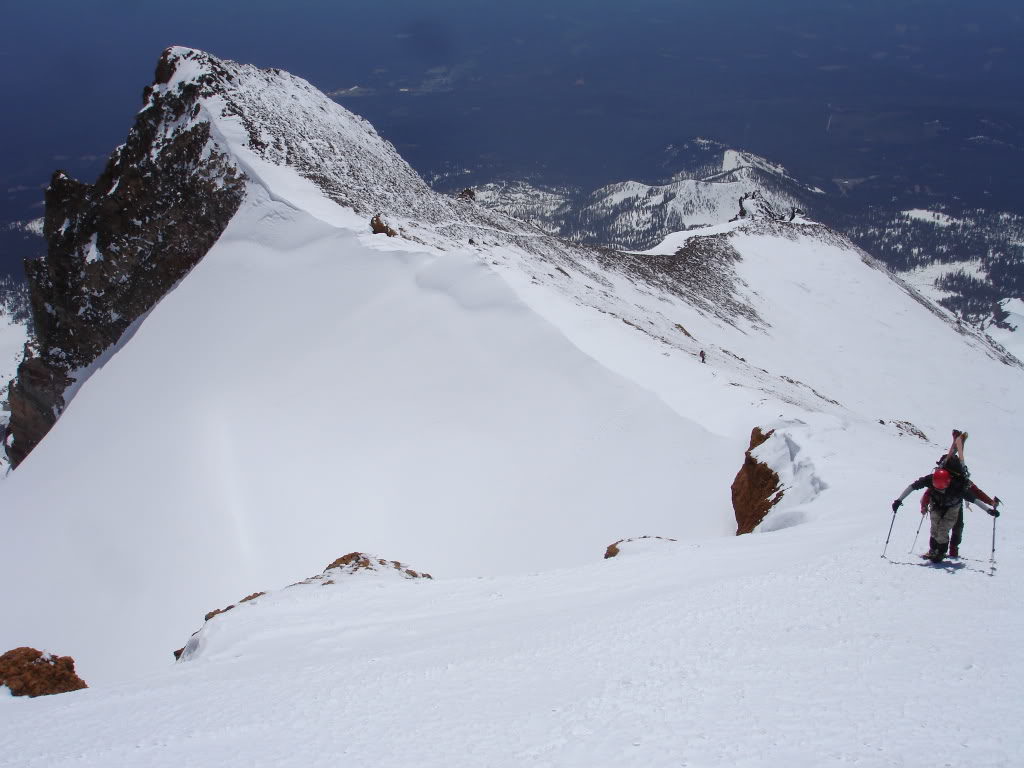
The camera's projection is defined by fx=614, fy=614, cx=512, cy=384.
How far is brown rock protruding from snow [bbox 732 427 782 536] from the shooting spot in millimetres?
13352

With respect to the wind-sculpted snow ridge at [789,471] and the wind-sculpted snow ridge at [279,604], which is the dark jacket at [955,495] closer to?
the wind-sculpted snow ridge at [789,471]

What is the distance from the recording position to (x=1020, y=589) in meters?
6.84

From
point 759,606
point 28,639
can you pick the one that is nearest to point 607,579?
point 759,606

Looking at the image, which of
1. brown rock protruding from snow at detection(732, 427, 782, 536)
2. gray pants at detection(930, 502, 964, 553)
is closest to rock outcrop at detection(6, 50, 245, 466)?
brown rock protruding from snow at detection(732, 427, 782, 536)

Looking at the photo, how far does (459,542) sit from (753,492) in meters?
7.13

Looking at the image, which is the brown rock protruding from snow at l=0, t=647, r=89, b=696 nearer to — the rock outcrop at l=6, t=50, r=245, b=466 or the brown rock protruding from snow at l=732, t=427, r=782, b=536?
the brown rock protruding from snow at l=732, t=427, r=782, b=536

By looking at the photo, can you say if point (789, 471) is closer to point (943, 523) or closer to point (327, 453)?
point (943, 523)

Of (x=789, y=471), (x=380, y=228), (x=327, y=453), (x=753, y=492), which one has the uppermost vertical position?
(x=380, y=228)

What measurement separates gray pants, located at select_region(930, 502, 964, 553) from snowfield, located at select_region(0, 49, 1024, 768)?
0.34 meters

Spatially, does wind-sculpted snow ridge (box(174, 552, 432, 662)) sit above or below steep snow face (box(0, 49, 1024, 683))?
below

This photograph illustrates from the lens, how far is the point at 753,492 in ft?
46.5

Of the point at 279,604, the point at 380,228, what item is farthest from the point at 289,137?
the point at 279,604

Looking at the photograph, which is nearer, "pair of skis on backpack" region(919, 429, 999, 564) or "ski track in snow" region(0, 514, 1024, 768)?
"ski track in snow" region(0, 514, 1024, 768)

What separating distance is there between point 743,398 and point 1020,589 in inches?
472
